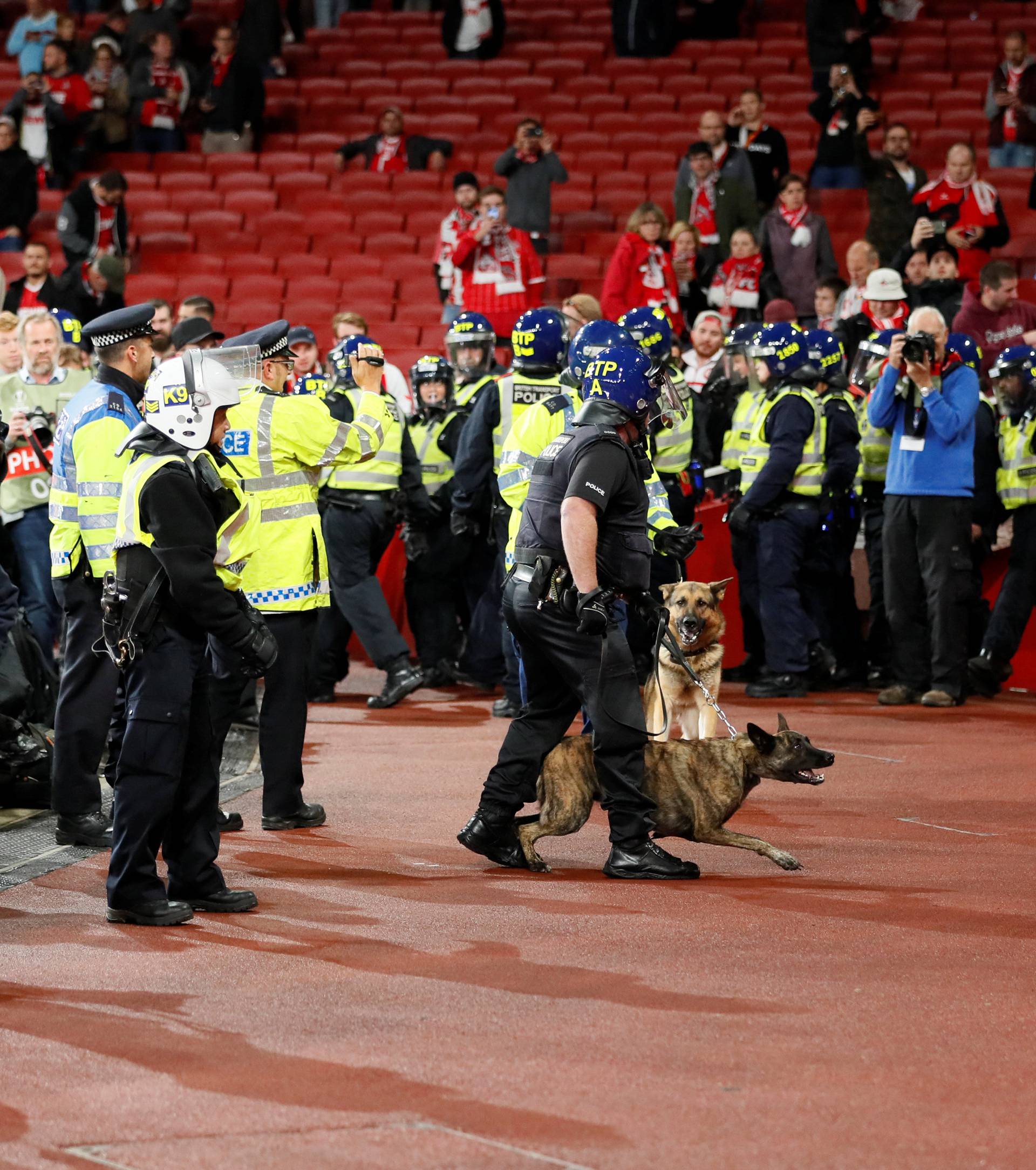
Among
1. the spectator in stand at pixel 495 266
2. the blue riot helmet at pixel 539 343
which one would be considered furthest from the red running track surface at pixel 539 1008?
the spectator in stand at pixel 495 266

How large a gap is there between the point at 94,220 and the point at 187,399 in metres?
12.7

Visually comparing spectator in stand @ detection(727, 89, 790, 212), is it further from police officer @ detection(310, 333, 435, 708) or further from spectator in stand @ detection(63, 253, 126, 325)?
police officer @ detection(310, 333, 435, 708)

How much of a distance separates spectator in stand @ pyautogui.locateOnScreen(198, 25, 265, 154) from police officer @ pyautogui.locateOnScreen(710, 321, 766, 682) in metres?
9.58

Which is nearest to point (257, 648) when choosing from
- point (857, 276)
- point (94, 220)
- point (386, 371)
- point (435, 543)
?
point (435, 543)

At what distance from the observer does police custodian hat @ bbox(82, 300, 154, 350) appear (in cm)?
674

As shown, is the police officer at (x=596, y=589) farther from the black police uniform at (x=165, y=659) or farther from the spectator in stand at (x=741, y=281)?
the spectator in stand at (x=741, y=281)

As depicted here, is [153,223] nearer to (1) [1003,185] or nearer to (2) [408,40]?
(2) [408,40]

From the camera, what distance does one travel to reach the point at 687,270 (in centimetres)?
1496

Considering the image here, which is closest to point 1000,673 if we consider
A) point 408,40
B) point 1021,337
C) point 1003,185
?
point 1021,337

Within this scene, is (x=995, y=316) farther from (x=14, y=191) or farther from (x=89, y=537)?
(x=14, y=191)

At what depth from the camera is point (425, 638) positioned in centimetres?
1167

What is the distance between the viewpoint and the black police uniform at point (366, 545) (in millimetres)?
10492

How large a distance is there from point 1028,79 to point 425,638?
8.78 metres

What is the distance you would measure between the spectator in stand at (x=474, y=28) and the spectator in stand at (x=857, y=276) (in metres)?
8.20
